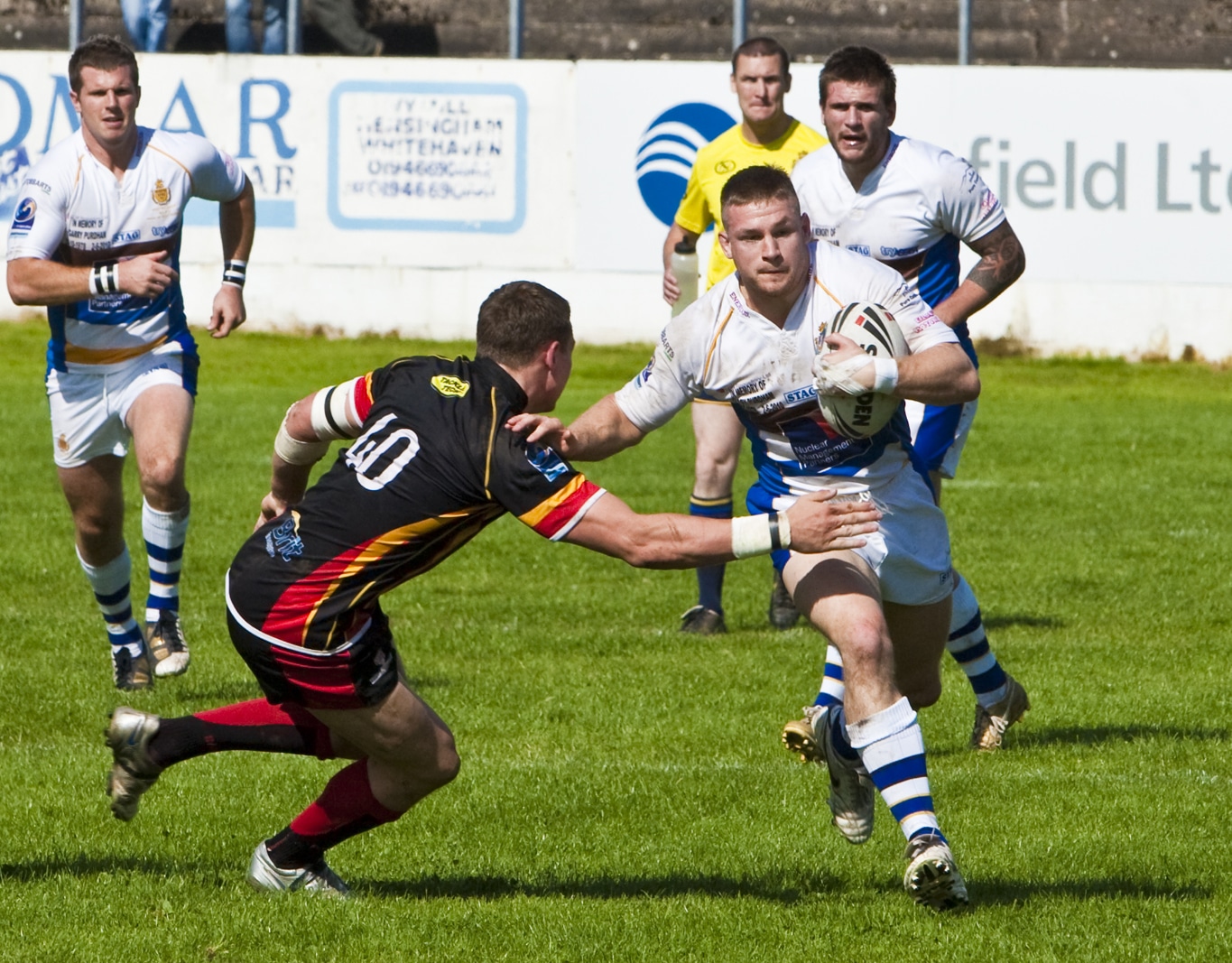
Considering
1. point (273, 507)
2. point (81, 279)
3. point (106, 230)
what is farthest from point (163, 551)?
point (273, 507)

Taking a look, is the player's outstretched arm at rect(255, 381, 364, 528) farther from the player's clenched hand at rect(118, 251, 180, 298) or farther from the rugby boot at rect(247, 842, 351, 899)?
the player's clenched hand at rect(118, 251, 180, 298)

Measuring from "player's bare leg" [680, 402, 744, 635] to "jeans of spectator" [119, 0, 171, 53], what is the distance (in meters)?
13.5

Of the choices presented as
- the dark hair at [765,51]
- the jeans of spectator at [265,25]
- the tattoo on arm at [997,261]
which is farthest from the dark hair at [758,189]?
the jeans of spectator at [265,25]

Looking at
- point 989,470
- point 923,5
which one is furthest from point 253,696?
point 923,5

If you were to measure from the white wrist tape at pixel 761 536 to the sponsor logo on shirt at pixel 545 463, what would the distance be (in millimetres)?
503

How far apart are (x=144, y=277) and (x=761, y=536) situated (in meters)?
3.97

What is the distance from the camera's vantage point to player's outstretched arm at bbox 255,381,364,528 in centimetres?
557

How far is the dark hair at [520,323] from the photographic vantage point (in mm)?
5219

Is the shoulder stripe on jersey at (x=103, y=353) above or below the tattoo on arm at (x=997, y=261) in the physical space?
below

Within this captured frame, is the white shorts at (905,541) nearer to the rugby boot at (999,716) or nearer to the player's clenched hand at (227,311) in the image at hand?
the rugby boot at (999,716)

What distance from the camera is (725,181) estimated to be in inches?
388

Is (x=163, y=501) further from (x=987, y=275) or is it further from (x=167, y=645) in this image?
(x=987, y=275)

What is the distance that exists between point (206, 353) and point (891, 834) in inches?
621

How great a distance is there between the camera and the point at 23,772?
7.13 m
